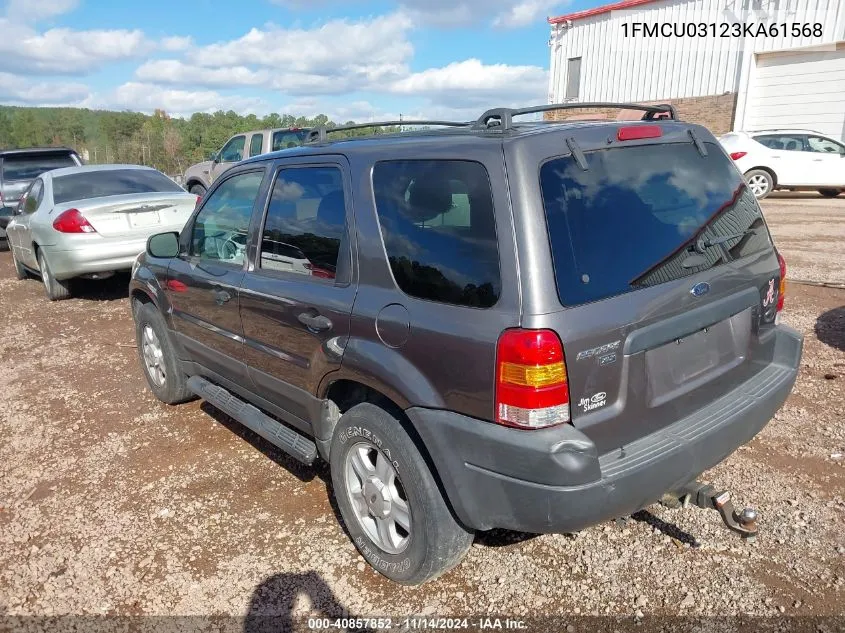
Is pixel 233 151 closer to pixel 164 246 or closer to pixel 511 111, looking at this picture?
pixel 164 246

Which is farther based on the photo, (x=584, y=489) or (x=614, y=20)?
(x=614, y=20)

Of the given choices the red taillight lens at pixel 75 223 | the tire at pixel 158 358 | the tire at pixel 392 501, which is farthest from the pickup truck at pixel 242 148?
the tire at pixel 392 501

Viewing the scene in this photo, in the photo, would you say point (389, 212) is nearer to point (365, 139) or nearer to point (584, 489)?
point (365, 139)

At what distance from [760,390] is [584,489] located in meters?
1.14

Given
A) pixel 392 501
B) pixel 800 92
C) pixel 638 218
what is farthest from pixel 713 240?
pixel 800 92

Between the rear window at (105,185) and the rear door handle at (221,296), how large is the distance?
4813 mm

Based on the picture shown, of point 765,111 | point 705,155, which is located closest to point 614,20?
point 765,111

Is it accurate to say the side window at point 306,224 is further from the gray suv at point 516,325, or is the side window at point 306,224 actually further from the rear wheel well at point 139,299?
the rear wheel well at point 139,299

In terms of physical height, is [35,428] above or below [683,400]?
below

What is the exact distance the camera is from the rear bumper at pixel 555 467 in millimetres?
2059

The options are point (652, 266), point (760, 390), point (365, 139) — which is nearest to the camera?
point (652, 266)

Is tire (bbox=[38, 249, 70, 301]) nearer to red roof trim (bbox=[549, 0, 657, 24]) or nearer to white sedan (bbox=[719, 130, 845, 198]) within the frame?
white sedan (bbox=[719, 130, 845, 198])

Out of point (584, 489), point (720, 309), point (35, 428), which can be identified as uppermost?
point (720, 309)

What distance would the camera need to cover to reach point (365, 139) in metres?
2.89
